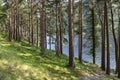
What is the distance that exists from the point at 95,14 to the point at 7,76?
23.5 meters

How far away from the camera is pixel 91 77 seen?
18375 mm

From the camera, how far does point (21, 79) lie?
43.2ft

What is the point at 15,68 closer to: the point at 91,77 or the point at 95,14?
the point at 91,77

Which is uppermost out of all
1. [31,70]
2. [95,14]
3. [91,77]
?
[95,14]

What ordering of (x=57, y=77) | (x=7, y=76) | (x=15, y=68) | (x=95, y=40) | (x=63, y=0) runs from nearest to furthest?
(x=7, y=76) < (x=15, y=68) < (x=57, y=77) < (x=63, y=0) < (x=95, y=40)

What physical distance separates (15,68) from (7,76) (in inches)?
60.4

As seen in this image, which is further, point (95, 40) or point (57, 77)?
point (95, 40)

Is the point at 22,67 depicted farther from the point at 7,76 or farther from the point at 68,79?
the point at 68,79

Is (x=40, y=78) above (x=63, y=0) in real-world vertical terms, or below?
below

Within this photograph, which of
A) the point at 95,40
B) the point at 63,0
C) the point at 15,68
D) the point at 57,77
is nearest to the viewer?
the point at 15,68

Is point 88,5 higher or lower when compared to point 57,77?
higher

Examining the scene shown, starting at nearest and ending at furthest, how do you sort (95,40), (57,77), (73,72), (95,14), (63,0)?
(57,77)
(73,72)
(63,0)
(95,14)
(95,40)

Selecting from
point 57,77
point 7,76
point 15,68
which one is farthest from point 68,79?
point 7,76

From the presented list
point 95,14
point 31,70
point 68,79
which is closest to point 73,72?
point 68,79
